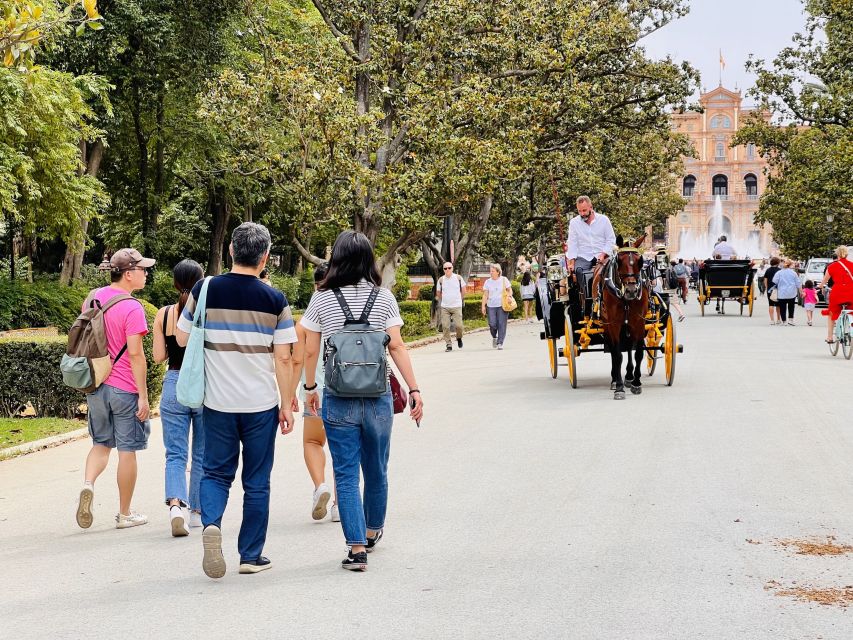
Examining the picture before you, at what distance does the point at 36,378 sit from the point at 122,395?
6.30 metres

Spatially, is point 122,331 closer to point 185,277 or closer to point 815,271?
point 185,277

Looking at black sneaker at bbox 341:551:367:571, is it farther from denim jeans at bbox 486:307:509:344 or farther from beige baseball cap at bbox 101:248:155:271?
denim jeans at bbox 486:307:509:344

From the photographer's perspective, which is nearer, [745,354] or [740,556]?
[740,556]

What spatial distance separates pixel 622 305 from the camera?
15.0 m

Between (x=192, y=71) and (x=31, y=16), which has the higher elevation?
(x=192, y=71)

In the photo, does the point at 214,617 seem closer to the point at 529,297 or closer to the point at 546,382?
the point at 546,382

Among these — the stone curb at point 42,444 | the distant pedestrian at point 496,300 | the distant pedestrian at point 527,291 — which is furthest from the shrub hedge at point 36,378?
the distant pedestrian at point 527,291

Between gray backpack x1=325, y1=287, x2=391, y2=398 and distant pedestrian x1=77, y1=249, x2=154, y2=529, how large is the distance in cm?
192

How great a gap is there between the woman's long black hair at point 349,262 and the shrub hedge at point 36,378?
7.43 metres

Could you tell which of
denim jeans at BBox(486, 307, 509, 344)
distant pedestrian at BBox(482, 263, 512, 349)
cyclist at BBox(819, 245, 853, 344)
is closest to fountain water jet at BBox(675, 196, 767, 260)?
denim jeans at BBox(486, 307, 509, 344)

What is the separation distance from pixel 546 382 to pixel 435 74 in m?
12.0

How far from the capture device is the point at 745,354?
843 inches

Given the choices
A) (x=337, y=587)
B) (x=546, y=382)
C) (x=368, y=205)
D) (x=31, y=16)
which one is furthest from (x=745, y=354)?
(x=337, y=587)

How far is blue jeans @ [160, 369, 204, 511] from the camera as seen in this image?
25.8ft
